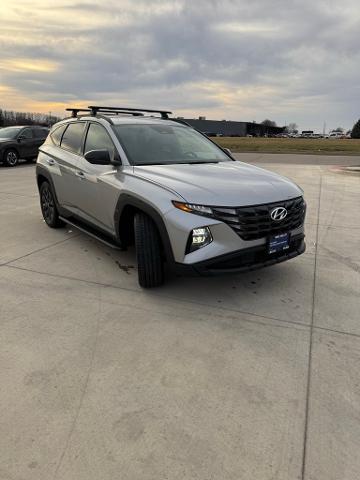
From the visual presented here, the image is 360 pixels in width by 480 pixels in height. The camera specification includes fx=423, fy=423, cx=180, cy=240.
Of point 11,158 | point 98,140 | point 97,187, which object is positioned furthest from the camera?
point 11,158

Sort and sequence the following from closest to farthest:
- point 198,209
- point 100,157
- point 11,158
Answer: point 198,209, point 100,157, point 11,158

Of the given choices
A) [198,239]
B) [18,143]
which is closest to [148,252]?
[198,239]

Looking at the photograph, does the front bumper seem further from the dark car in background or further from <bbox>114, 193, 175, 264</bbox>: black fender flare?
the dark car in background

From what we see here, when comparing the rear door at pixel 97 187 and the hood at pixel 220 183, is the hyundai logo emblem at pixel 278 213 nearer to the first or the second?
the hood at pixel 220 183

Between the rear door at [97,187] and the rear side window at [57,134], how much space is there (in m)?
1.02

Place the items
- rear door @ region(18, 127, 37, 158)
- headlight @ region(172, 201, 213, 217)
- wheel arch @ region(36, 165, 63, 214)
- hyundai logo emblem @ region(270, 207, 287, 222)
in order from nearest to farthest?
headlight @ region(172, 201, 213, 217), hyundai logo emblem @ region(270, 207, 287, 222), wheel arch @ region(36, 165, 63, 214), rear door @ region(18, 127, 37, 158)

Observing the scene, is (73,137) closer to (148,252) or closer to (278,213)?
(148,252)

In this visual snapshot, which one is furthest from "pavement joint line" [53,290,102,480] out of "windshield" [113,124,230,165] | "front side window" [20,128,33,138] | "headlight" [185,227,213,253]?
"front side window" [20,128,33,138]

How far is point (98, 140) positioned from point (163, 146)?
30.4 inches

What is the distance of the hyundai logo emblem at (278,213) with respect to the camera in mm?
3710

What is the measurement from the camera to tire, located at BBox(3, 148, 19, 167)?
51.9 feet

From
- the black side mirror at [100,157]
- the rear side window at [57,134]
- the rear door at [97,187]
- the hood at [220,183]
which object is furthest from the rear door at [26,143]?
the hood at [220,183]

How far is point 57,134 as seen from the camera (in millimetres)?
6184

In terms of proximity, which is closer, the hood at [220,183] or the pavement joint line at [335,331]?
the pavement joint line at [335,331]
